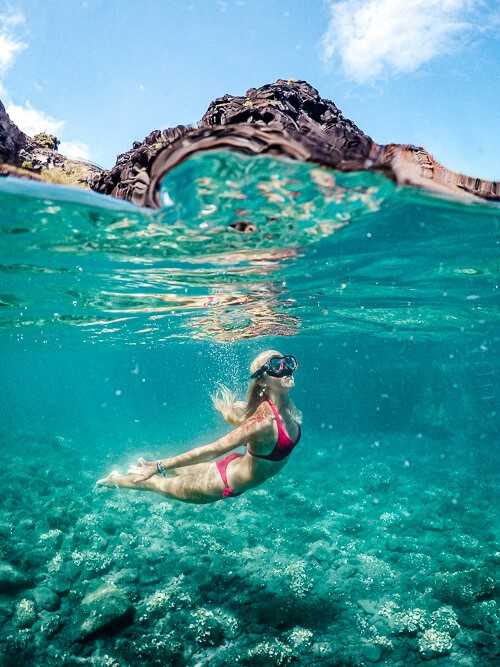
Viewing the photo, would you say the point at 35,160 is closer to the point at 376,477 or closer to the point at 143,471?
the point at 143,471

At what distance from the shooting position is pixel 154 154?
20.7 ft

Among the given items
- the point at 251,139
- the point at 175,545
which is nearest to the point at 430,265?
the point at 251,139

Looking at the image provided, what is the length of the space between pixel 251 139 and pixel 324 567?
9.99 metres

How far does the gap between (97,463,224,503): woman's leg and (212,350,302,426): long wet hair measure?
113 centimetres

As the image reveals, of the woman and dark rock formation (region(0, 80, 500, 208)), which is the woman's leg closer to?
the woman

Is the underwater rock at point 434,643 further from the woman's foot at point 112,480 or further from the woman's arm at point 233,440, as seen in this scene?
the woman's foot at point 112,480

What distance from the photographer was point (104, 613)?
7855mm

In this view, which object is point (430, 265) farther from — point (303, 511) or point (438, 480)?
point (438, 480)

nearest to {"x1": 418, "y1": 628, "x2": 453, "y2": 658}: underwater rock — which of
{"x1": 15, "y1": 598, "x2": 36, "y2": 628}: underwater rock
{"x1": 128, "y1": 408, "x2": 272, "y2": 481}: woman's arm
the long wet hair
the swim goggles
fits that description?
the long wet hair

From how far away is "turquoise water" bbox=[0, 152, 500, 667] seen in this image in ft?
24.5

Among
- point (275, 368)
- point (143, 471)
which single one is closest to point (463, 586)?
point (275, 368)

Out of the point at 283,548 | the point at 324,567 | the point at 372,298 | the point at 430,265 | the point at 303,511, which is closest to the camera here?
the point at 324,567

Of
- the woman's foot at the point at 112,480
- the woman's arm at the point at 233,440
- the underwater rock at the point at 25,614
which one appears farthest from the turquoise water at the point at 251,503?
the woman's arm at the point at 233,440

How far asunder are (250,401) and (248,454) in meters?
0.95
